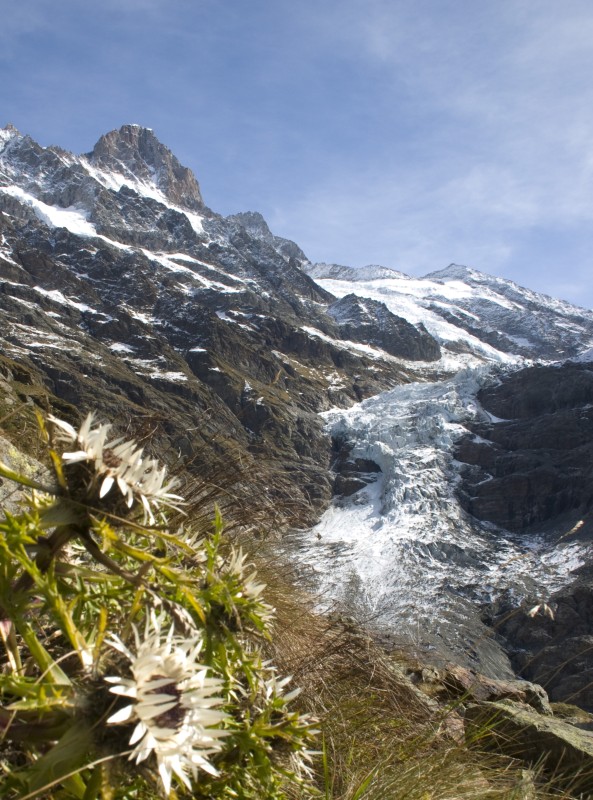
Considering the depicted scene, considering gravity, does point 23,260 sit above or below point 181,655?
above

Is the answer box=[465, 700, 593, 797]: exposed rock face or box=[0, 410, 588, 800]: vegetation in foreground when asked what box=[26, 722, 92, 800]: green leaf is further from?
box=[465, 700, 593, 797]: exposed rock face

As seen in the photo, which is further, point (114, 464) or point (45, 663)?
point (114, 464)

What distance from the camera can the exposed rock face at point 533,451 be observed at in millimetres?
134875

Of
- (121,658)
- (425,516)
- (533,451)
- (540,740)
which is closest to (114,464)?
(121,658)

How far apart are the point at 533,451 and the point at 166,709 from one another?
156 m

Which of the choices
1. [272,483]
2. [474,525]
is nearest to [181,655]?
[272,483]

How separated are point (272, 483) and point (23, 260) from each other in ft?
643

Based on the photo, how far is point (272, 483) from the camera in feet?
16.5

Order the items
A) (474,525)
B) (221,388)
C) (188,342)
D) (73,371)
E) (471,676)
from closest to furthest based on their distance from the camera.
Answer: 1. (471,676)
2. (73,371)
3. (474,525)
4. (221,388)
5. (188,342)

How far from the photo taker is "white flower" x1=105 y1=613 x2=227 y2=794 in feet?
2.90

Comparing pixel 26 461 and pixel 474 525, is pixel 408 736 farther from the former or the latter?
pixel 474 525

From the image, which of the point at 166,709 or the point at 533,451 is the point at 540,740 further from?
the point at 533,451

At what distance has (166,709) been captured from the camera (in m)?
0.90

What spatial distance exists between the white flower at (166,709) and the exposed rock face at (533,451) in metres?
140
